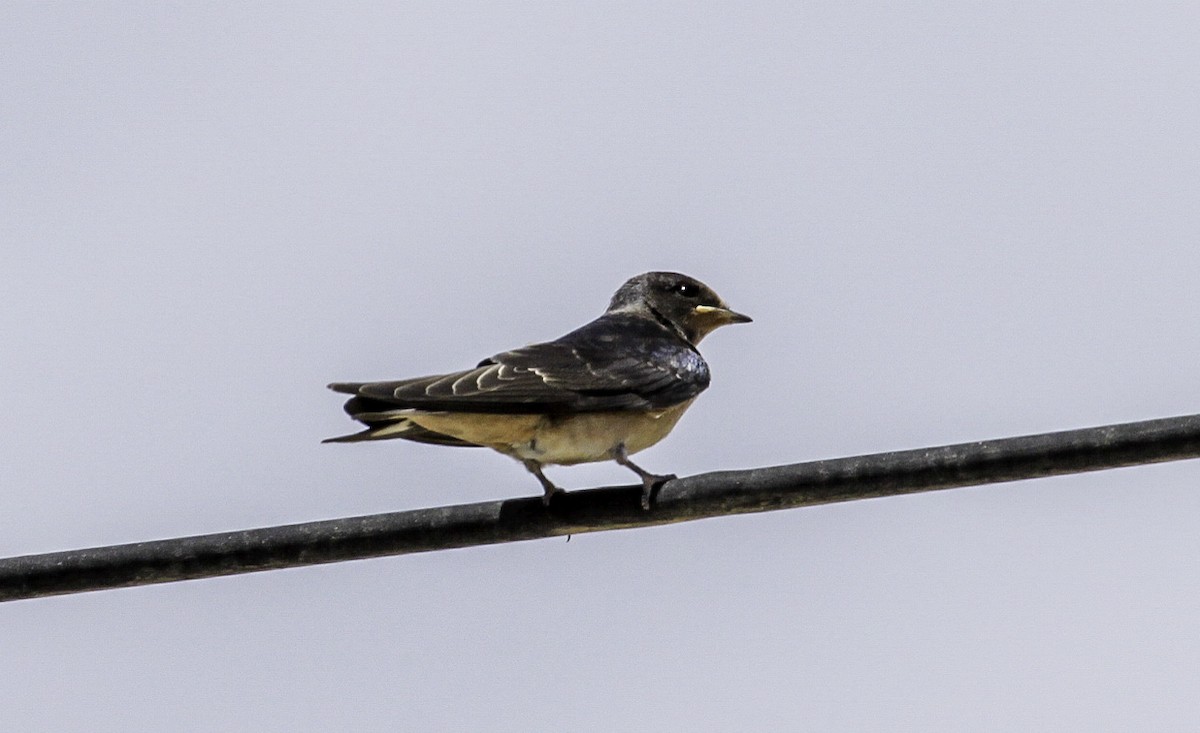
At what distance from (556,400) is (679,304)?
9.78 ft

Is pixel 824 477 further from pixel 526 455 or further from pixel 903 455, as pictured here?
pixel 526 455

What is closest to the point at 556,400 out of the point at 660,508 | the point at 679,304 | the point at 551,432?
the point at 551,432

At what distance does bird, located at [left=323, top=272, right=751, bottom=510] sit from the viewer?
809 cm

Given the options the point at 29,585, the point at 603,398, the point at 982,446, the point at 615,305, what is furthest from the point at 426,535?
the point at 615,305

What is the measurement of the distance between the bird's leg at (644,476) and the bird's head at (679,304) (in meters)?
2.38

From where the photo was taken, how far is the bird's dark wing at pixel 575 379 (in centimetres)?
803

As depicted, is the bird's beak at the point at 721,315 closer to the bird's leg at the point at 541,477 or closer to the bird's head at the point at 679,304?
the bird's head at the point at 679,304

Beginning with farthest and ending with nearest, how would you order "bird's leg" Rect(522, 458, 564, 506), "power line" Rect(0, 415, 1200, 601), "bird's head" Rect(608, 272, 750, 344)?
"bird's head" Rect(608, 272, 750, 344) → "bird's leg" Rect(522, 458, 564, 506) → "power line" Rect(0, 415, 1200, 601)

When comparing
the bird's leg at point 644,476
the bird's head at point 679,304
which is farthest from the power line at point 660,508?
the bird's head at point 679,304

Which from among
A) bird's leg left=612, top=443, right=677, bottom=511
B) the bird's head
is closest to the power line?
bird's leg left=612, top=443, right=677, bottom=511

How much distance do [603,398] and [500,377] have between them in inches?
27.5

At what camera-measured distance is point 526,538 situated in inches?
257

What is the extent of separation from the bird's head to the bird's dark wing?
840mm

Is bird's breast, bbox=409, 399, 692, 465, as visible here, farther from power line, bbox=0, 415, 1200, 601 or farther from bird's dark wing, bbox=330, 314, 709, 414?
power line, bbox=0, 415, 1200, 601
